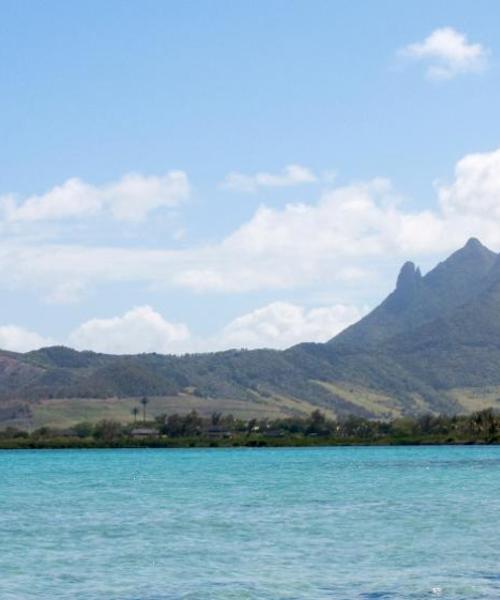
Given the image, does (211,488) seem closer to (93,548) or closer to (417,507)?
(417,507)

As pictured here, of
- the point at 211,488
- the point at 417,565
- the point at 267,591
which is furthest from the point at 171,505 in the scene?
the point at 267,591

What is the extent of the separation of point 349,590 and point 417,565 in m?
9.76

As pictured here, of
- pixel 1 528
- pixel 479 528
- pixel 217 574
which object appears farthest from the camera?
pixel 1 528

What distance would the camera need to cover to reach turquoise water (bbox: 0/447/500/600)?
53.6 m

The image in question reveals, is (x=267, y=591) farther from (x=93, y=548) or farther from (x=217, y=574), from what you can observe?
(x=93, y=548)

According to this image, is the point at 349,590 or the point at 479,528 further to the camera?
the point at 479,528

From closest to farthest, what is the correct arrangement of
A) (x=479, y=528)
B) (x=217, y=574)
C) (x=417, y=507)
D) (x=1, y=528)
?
(x=217, y=574)
(x=479, y=528)
(x=1, y=528)
(x=417, y=507)

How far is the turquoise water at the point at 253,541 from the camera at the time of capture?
176ft

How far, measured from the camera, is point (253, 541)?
72.7 meters

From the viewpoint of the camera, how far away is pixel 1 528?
285 feet

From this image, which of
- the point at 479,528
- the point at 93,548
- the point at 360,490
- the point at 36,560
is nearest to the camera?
the point at 36,560

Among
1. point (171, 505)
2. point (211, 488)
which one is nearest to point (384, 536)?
point (171, 505)

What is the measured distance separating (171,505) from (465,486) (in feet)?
127

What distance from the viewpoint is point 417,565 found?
2384 inches
